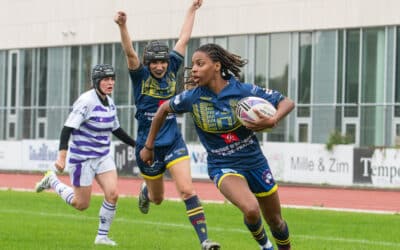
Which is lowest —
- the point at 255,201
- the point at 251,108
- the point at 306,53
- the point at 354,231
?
the point at 354,231

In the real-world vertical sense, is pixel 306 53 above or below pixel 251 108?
above

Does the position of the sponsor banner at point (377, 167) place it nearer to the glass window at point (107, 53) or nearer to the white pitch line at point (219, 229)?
the white pitch line at point (219, 229)

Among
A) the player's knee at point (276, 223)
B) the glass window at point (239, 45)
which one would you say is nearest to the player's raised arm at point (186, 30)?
the player's knee at point (276, 223)

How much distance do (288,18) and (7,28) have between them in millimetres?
17402

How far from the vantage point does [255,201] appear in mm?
8680

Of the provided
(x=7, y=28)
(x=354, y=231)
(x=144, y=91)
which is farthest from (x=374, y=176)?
(x=7, y=28)

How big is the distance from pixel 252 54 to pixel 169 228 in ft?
80.2

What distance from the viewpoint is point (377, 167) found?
2886cm

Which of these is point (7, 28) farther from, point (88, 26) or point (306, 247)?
point (306, 247)

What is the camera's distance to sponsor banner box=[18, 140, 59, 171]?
131ft

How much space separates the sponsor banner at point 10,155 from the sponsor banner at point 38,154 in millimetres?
268

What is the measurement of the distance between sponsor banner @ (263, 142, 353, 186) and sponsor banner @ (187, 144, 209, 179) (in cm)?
251

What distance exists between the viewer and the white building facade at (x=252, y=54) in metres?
33.1

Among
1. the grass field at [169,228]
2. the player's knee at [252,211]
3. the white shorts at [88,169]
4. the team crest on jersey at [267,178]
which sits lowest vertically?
the grass field at [169,228]
